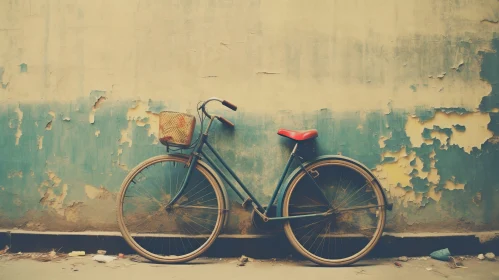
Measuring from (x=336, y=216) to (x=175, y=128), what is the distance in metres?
1.80

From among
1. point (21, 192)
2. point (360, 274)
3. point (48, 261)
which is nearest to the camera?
point (360, 274)

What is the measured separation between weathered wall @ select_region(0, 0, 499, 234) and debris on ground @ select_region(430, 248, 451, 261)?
257mm

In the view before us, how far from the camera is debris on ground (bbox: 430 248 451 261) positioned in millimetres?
4267

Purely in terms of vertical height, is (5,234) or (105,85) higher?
(105,85)

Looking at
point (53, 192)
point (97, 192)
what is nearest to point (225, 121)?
point (97, 192)

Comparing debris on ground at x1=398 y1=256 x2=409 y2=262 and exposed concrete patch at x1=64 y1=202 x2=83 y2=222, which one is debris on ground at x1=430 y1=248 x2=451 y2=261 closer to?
debris on ground at x1=398 y1=256 x2=409 y2=262

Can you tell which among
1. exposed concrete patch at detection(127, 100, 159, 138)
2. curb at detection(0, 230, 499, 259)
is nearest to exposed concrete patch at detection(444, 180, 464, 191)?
curb at detection(0, 230, 499, 259)

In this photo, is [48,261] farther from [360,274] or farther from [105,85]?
[360,274]

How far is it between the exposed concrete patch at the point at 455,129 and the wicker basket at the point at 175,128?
224 centimetres

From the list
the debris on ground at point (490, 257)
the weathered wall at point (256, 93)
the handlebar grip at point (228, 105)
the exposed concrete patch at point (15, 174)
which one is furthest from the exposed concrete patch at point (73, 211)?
the debris on ground at point (490, 257)

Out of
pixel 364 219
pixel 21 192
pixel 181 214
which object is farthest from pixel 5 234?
pixel 364 219

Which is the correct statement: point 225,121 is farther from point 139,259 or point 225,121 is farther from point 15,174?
point 15,174

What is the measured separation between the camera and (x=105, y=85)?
442 cm

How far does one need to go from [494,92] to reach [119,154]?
156 inches
